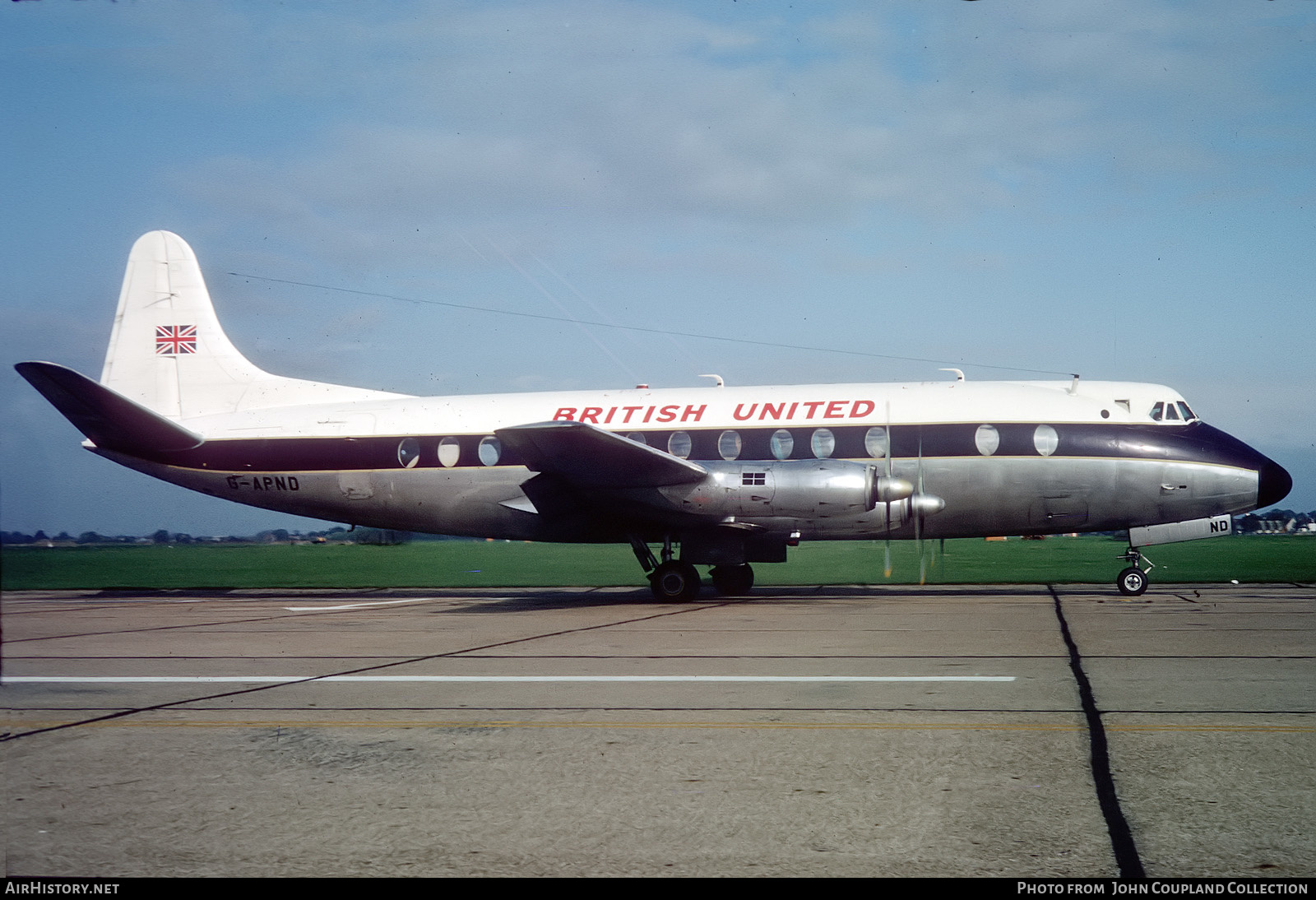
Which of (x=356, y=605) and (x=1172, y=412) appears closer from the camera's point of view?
(x=1172, y=412)

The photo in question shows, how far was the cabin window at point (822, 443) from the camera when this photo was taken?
19.3 metres

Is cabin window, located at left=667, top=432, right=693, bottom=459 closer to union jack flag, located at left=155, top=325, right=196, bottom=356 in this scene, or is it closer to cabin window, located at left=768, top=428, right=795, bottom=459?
cabin window, located at left=768, top=428, right=795, bottom=459

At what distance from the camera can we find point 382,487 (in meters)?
21.2

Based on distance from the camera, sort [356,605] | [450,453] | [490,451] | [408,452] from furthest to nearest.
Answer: [408,452] → [450,453] → [490,451] → [356,605]

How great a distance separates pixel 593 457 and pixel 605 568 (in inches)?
619

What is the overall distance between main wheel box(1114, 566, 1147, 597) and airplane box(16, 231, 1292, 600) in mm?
29

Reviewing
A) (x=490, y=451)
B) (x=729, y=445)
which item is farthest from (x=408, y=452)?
(x=729, y=445)

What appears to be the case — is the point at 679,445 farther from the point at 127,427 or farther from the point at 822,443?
the point at 127,427

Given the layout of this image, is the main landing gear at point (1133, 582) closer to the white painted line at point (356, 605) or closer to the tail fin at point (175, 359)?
the white painted line at point (356, 605)

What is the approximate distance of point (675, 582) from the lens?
62.0ft
